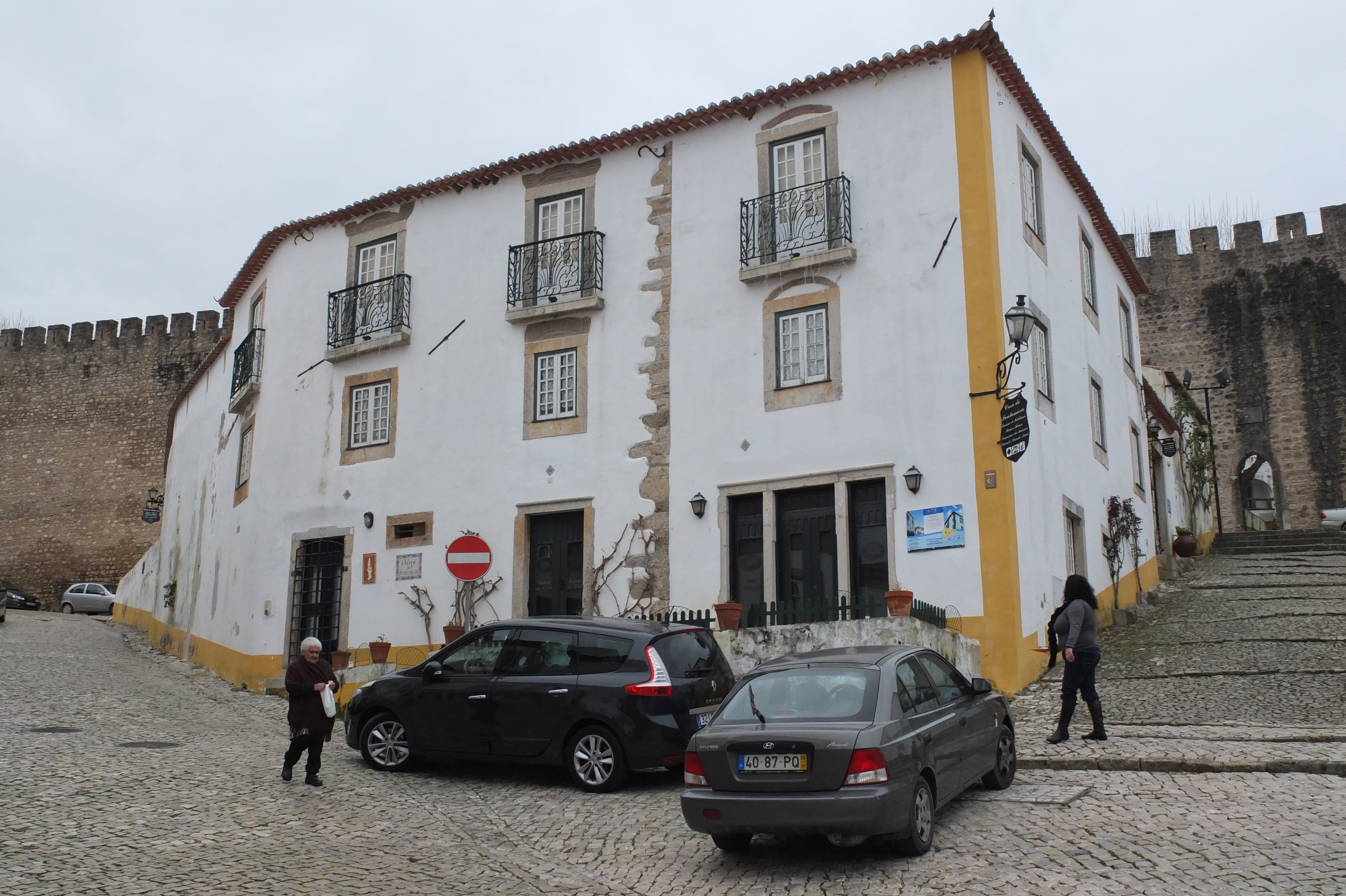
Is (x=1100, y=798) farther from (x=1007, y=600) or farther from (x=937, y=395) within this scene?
(x=937, y=395)

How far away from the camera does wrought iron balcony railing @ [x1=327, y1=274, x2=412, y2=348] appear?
19.9 metres

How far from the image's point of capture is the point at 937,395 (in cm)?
1539

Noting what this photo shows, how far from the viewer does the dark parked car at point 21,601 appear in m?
39.3

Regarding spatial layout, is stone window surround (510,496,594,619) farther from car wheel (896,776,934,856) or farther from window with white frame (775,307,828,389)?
car wheel (896,776,934,856)

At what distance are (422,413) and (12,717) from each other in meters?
7.51

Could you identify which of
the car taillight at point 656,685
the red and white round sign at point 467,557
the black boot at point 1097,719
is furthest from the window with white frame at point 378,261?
the black boot at point 1097,719

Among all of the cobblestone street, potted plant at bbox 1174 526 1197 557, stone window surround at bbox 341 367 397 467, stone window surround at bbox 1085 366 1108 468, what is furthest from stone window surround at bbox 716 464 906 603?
potted plant at bbox 1174 526 1197 557

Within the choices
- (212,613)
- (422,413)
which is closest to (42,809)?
(422,413)

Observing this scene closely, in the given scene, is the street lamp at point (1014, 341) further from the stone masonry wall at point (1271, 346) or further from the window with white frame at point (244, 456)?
the stone masonry wall at point (1271, 346)

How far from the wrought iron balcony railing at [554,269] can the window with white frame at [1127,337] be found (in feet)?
32.8

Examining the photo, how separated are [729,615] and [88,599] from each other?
99.6 ft

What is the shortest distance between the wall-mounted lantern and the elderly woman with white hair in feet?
24.8

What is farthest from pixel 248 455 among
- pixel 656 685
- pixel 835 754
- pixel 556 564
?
pixel 835 754

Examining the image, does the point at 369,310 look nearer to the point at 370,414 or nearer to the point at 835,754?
the point at 370,414
